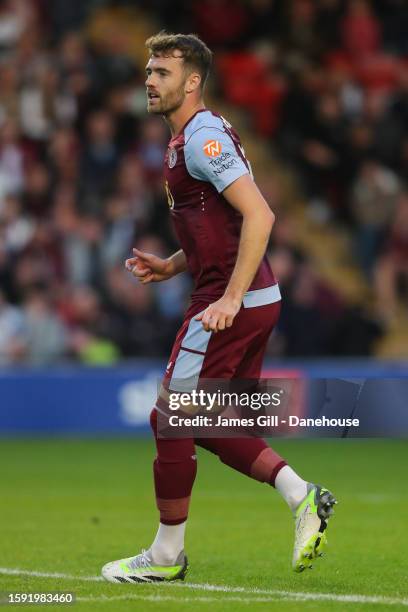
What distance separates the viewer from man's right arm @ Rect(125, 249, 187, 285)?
718 cm

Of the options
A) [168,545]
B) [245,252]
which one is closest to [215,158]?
[245,252]

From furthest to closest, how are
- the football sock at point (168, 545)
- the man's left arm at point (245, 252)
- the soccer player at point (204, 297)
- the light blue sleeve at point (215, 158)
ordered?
the football sock at point (168, 545), the soccer player at point (204, 297), the light blue sleeve at point (215, 158), the man's left arm at point (245, 252)

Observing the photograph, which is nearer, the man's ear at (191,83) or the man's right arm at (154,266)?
the man's ear at (191,83)

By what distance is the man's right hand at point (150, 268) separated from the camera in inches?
283

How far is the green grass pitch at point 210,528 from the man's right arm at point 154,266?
143 centimetres

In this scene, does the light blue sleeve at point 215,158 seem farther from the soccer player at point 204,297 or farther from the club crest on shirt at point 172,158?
the club crest on shirt at point 172,158

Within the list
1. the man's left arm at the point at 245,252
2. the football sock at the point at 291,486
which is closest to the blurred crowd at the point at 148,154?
the football sock at the point at 291,486

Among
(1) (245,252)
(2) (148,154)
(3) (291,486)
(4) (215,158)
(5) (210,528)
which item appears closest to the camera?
(1) (245,252)

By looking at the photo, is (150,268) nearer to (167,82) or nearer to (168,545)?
(167,82)

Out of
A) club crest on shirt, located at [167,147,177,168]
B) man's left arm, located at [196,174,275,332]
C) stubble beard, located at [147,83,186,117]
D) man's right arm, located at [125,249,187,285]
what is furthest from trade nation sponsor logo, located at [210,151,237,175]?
man's right arm, located at [125,249,187,285]

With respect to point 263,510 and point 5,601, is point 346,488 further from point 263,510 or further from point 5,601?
point 5,601

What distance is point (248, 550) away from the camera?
8.10 meters

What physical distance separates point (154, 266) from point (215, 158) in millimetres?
966

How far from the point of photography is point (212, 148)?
6.41 metres
